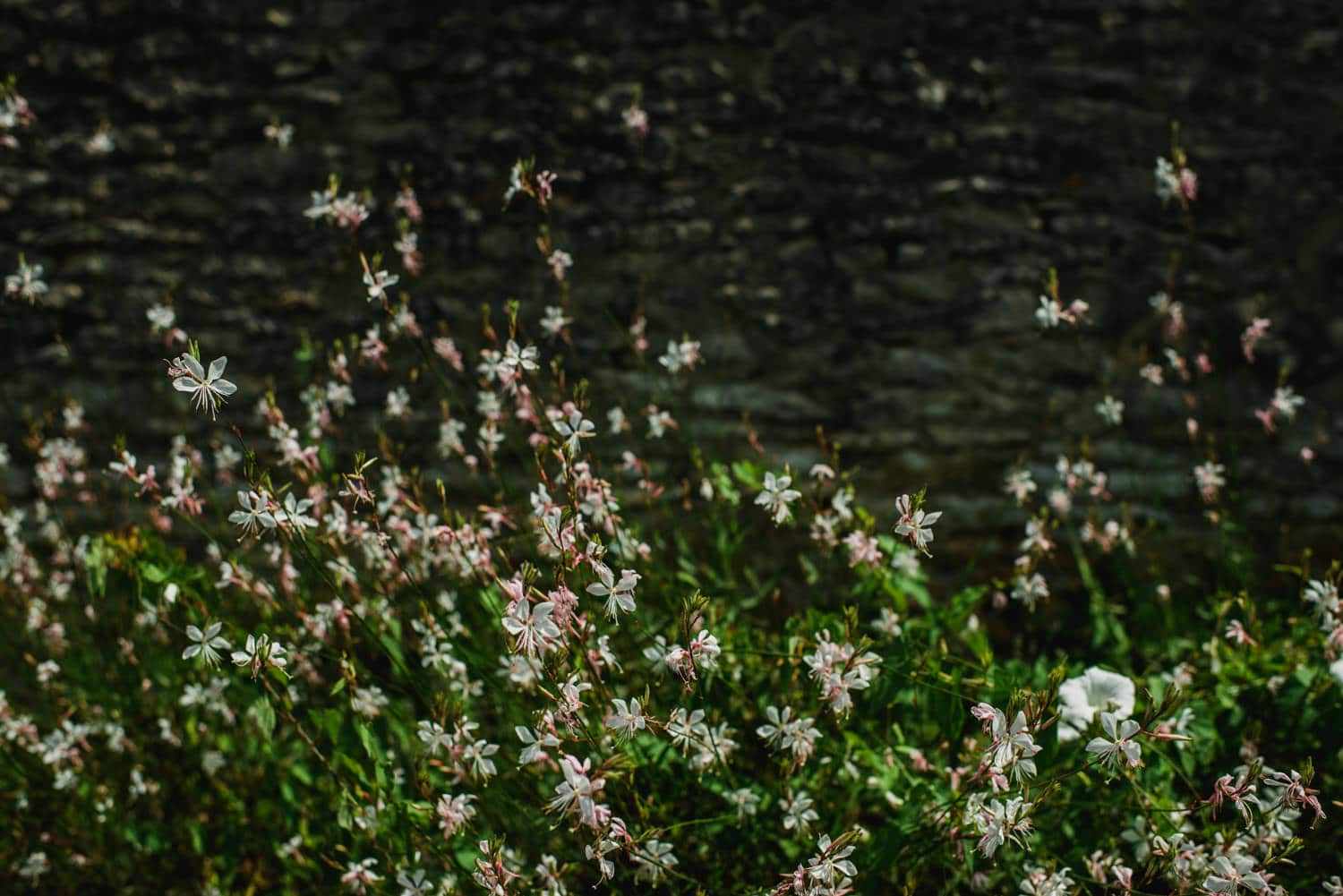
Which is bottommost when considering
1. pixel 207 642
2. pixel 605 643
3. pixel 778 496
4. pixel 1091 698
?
pixel 1091 698

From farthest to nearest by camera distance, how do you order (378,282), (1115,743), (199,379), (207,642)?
(378,282)
(207,642)
(199,379)
(1115,743)

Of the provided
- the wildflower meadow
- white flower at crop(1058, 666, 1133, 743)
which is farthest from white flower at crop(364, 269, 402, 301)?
white flower at crop(1058, 666, 1133, 743)

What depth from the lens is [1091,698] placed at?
1929 mm

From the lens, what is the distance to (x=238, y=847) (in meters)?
2.36

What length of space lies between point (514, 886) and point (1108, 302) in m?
2.97

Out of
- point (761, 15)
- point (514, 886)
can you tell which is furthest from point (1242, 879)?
point (761, 15)

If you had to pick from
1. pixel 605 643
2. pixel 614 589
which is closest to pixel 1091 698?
pixel 605 643

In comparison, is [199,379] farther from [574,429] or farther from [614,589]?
[614,589]

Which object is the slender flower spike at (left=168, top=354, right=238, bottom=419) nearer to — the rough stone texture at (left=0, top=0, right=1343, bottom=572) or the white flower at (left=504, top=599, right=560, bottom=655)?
the white flower at (left=504, top=599, right=560, bottom=655)

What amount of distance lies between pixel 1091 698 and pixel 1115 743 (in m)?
0.78

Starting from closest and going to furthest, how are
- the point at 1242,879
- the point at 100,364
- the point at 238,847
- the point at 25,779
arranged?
the point at 1242,879
the point at 238,847
the point at 25,779
the point at 100,364

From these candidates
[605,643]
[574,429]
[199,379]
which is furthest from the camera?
[605,643]

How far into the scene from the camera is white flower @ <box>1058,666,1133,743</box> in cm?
182

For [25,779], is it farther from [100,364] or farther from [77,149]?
[77,149]
